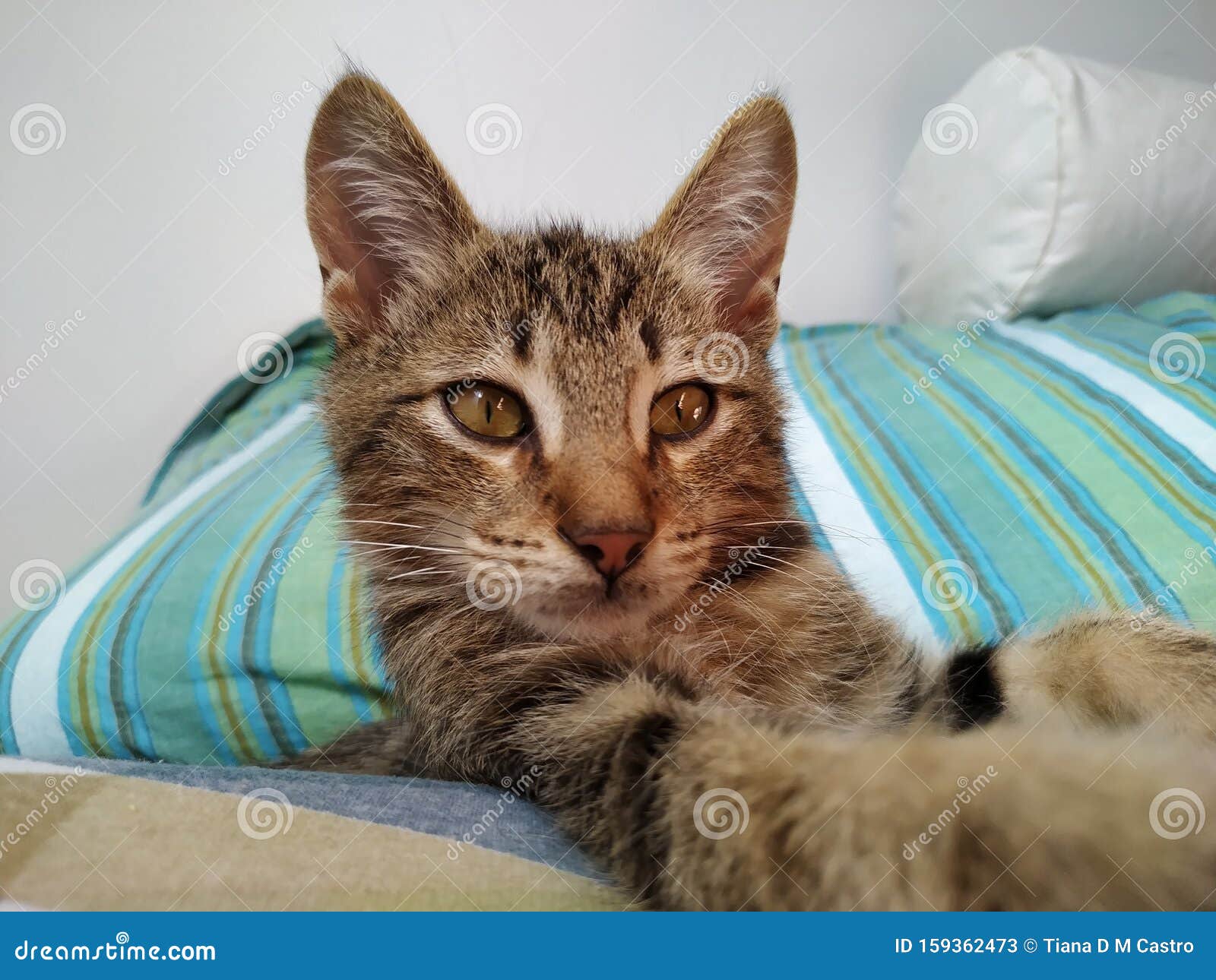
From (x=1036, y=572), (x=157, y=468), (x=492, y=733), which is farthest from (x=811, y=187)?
(x=157, y=468)

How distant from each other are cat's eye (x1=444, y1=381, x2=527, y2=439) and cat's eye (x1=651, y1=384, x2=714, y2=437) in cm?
15

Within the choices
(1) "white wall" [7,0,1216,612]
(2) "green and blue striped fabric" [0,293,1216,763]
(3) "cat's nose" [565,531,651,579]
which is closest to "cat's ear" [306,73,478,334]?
(2) "green and blue striped fabric" [0,293,1216,763]

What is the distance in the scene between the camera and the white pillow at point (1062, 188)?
1496mm

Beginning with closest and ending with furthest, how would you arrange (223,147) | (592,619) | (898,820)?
1. (898,820)
2. (592,619)
3. (223,147)

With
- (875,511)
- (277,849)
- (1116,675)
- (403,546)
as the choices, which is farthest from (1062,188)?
(277,849)

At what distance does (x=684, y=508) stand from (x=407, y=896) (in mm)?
405

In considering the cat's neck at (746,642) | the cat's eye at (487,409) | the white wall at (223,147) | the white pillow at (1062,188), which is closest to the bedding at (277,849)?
the cat's neck at (746,642)

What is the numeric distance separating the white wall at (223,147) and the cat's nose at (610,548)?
2.41 feet

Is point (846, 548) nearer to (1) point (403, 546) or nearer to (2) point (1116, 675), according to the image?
(2) point (1116, 675)

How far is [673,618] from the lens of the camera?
0.72 meters

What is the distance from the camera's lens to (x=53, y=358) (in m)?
1.30

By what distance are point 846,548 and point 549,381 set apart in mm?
649

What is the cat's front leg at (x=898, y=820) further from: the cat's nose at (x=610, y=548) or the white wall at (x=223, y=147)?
the white wall at (x=223, y=147)

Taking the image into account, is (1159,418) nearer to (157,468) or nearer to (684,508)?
(684,508)
